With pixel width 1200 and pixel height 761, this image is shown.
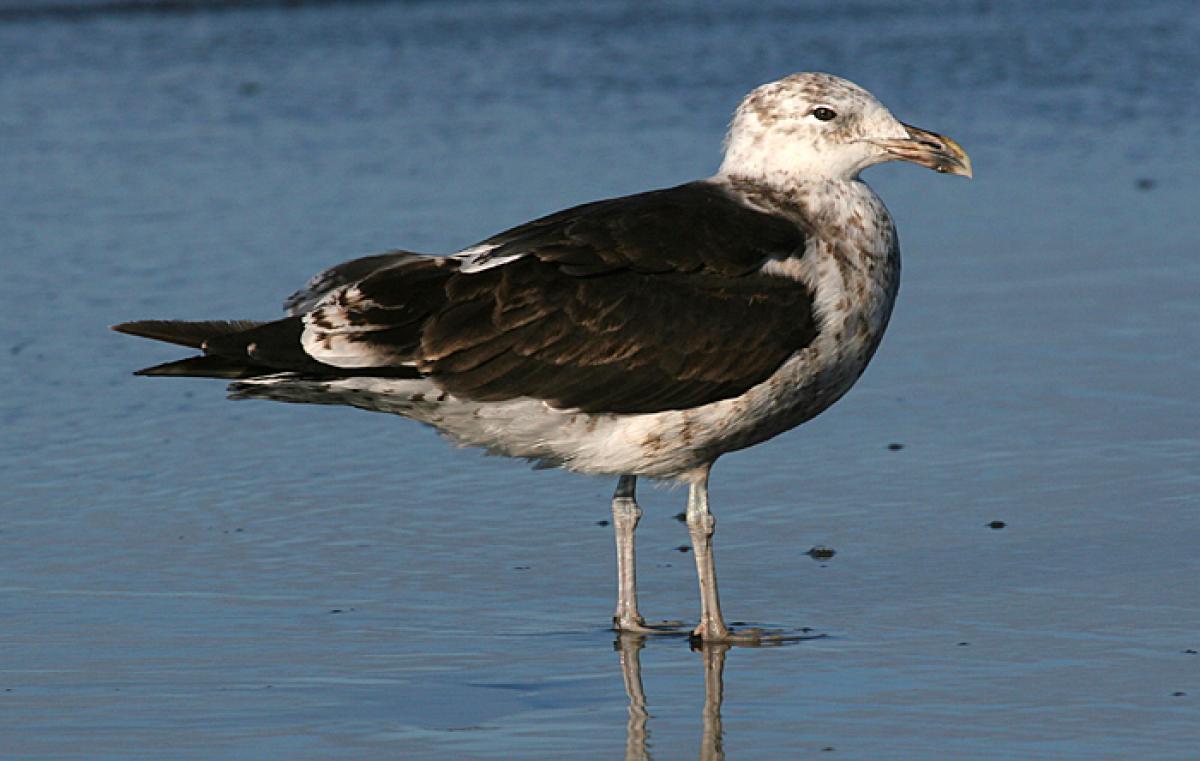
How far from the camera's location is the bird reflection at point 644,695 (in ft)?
17.1

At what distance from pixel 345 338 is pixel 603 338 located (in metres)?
0.73

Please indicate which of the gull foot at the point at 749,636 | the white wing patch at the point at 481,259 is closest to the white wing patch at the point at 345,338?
the white wing patch at the point at 481,259

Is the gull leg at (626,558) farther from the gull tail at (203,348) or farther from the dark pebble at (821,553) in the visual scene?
the gull tail at (203,348)

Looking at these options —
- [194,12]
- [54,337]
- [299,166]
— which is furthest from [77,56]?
[54,337]

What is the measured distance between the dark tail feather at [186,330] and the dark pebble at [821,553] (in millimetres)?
1907

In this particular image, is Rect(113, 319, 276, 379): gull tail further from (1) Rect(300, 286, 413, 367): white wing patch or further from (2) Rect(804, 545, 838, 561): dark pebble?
(2) Rect(804, 545, 838, 561): dark pebble

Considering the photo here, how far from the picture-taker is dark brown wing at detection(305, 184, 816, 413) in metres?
6.07

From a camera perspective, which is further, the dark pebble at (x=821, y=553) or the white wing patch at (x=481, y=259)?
the dark pebble at (x=821, y=553)

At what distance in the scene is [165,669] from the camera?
19.2 feet

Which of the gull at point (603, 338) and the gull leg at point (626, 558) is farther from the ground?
the gull at point (603, 338)

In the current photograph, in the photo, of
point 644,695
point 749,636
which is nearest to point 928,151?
point 749,636

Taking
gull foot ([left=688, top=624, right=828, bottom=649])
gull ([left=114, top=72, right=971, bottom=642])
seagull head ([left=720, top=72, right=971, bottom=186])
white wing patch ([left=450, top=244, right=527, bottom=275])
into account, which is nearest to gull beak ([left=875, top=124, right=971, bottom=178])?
seagull head ([left=720, top=72, right=971, bottom=186])

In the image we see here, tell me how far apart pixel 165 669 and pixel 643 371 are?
1559mm

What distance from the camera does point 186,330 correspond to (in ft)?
20.4
